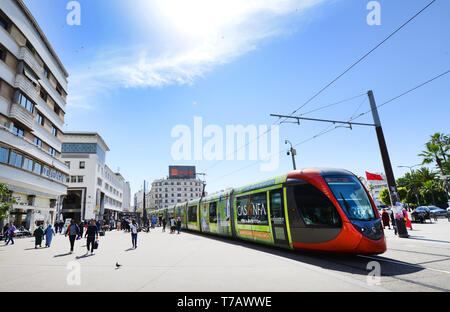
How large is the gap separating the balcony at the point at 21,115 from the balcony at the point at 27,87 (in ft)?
5.39

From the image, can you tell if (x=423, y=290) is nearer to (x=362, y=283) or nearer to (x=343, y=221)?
(x=362, y=283)

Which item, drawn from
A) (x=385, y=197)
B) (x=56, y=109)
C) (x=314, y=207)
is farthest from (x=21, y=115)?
(x=385, y=197)

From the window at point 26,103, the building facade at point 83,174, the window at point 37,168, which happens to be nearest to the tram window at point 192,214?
the window at point 37,168

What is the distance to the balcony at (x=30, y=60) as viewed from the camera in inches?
907

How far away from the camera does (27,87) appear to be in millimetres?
23625

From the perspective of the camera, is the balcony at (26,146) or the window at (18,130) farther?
the window at (18,130)

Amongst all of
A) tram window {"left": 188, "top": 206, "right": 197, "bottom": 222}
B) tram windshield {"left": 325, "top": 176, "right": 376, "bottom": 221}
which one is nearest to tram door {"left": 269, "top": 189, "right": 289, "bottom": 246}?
tram windshield {"left": 325, "top": 176, "right": 376, "bottom": 221}

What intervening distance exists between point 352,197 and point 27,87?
28371 millimetres

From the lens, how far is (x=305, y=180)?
861cm

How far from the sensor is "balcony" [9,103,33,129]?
21697mm

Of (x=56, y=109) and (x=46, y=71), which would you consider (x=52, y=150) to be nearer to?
(x=56, y=109)

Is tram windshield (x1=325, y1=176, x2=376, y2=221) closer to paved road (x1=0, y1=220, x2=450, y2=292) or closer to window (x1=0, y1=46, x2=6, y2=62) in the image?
paved road (x1=0, y1=220, x2=450, y2=292)

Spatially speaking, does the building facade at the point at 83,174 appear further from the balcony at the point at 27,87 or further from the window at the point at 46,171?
the balcony at the point at 27,87
